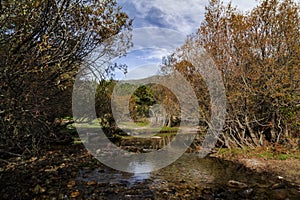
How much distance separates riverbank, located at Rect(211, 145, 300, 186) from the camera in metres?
7.90

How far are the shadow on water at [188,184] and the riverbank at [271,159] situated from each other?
0.38 m

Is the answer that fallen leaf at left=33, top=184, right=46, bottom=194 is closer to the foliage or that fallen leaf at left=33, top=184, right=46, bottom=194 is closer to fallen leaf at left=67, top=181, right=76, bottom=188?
fallen leaf at left=67, top=181, right=76, bottom=188

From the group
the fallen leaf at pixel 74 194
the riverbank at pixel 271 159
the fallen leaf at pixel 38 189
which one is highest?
the riverbank at pixel 271 159

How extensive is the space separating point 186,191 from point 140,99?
24.7 meters

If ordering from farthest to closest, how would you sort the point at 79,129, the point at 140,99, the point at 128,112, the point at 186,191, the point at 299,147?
the point at 140,99 < the point at 128,112 < the point at 79,129 < the point at 299,147 < the point at 186,191

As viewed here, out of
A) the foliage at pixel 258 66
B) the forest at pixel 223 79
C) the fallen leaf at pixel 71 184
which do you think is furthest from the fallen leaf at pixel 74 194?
the foliage at pixel 258 66

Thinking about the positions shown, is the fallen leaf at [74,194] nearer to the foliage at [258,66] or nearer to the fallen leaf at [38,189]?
the fallen leaf at [38,189]

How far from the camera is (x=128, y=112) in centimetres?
2338

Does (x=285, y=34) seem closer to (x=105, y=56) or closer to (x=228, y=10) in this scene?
(x=228, y=10)

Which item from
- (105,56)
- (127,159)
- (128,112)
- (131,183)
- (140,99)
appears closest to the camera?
(131,183)

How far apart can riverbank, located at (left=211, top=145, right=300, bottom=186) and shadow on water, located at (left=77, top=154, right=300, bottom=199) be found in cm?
38

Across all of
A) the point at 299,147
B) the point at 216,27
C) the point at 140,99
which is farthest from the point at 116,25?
the point at 140,99

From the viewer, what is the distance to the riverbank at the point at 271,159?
7898 millimetres

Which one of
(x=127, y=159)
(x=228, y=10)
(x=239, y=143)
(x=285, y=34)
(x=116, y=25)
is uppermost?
(x=228, y=10)
